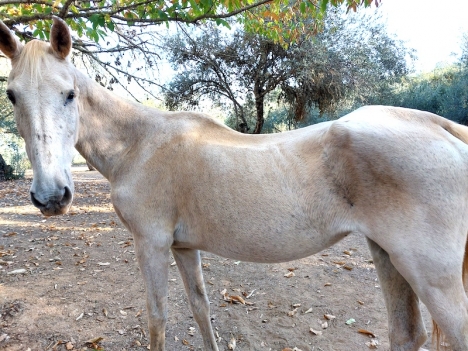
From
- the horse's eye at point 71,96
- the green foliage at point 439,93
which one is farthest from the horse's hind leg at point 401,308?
the green foliage at point 439,93

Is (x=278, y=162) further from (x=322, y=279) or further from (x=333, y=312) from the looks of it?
(x=322, y=279)

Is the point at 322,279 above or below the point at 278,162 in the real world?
below

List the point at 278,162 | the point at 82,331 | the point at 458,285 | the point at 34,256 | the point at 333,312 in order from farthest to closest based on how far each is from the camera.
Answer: the point at 34,256 < the point at 333,312 < the point at 82,331 < the point at 278,162 < the point at 458,285

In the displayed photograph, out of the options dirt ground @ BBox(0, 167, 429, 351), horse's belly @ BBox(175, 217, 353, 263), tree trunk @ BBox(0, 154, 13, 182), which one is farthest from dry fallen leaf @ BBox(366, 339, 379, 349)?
tree trunk @ BBox(0, 154, 13, 182)

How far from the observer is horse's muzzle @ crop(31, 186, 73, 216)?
5.26ft

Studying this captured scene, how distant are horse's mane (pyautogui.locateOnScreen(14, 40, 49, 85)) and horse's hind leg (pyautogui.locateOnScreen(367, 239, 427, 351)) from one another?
226cm

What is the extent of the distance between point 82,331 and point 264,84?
10.6 meters

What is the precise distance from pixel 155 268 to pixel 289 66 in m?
10.1

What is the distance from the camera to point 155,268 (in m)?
2.11

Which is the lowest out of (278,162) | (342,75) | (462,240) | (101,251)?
(101,251)

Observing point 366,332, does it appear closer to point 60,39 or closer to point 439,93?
point 60,39

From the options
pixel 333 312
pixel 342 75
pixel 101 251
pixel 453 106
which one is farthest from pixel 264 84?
pixel 333 312

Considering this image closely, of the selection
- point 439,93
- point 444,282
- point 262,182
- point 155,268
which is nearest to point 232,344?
point 155,268

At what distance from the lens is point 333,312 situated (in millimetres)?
3326
